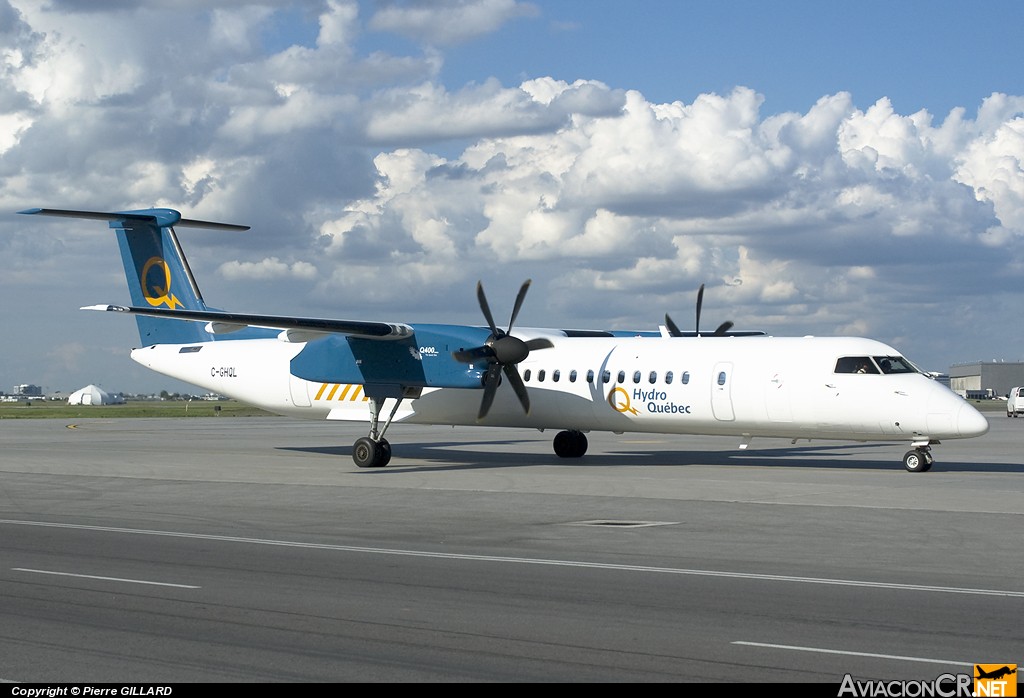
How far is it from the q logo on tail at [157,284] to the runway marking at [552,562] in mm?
18044

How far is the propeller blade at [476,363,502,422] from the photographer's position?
2880cm

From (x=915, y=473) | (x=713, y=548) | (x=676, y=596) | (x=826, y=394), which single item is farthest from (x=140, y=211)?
(x=676, y=596)

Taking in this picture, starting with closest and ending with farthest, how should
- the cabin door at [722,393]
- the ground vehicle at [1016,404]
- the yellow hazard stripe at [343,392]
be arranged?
the cabin door at [722,393]
the yellow hazard stripe at [343,392]
the ground vehicle at [1016,404]

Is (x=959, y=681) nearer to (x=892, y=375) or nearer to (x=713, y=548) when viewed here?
(x=713, y=548)

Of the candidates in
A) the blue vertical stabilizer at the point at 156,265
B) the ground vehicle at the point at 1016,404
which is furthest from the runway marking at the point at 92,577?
the ground vehicle at the point at 1016,404

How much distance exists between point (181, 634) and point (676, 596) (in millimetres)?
4684

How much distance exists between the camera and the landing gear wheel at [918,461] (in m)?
26.0

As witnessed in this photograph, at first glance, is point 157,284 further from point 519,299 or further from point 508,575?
point 508,575

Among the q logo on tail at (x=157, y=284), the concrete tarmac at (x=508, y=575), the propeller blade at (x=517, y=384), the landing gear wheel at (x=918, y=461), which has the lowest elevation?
the concrete tarmac at (x=508, y=575)

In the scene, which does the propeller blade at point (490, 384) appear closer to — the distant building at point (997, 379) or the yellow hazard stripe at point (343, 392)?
the yellow hazard stripe at point (343, 392)

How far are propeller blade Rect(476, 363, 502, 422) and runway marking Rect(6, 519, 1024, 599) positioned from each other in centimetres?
1323

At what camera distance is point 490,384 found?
28938mm

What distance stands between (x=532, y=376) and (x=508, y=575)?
17.7 meters

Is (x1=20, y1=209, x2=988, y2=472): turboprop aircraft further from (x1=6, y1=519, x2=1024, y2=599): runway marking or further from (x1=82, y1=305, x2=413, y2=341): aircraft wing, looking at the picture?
(x1=6, y1=519, x2=1024, y2=599): runway marking
